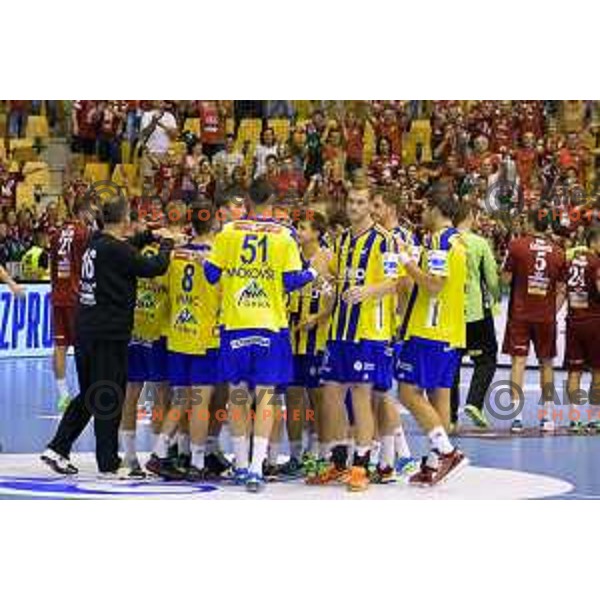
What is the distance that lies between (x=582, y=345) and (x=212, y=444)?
507 cm

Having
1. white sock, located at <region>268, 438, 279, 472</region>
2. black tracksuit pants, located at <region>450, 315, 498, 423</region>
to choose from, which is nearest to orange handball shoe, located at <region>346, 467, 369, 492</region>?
white sock, located at <region>268, 438, 279, 472</region>

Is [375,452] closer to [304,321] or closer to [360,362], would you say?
[304,321]

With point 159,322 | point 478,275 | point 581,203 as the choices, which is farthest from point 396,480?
point 581,203

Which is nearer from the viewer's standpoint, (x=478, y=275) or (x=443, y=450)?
(x=443, y=450)

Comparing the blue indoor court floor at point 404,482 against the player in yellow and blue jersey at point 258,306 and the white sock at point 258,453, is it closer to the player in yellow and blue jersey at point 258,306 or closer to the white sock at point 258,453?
the white sock at point 258,453

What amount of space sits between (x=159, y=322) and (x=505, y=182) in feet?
39.2

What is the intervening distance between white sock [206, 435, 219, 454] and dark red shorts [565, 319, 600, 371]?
498 cm

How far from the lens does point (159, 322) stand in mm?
10500

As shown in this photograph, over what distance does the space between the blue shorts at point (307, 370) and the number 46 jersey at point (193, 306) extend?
643mm

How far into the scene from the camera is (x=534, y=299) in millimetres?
14148

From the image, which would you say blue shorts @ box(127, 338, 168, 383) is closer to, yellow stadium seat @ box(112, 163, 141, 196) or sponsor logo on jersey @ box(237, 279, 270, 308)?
sponsor logo on jersey @ box(237, 279, 270, 308)

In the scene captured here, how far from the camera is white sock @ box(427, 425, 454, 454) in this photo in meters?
9.95

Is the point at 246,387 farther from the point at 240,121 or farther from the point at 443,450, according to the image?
the point at 240,121

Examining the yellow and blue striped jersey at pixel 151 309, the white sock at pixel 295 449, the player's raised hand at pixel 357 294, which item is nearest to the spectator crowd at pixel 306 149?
the white sock at pixel 295 449
